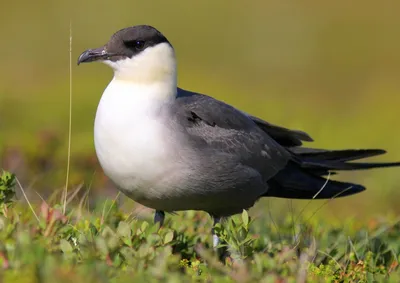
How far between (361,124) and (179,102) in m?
7.67

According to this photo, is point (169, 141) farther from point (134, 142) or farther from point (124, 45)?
point (124, 45)

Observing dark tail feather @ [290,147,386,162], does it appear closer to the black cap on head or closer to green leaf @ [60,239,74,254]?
the black cap on head

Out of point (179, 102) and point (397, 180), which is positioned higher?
point (179, 102)

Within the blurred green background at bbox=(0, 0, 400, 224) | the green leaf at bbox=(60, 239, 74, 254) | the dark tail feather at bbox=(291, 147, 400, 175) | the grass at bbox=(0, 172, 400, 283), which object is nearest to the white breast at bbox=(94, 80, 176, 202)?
the grass at bbox=(0, 172, 400, 283)

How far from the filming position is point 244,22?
19.2 metres

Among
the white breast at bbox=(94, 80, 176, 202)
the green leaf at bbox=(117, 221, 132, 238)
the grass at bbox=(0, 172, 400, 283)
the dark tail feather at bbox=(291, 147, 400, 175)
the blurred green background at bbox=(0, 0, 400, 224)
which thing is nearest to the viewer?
the grass at bbox=(0, 172, 400, 283)

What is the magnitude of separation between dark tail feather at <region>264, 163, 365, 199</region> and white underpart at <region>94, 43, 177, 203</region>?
45.4 inches

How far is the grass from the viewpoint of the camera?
3.61 m

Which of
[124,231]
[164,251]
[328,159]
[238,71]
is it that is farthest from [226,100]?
[164,251]

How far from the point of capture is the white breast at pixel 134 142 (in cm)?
476

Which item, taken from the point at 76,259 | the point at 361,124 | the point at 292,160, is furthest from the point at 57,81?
the point at 76,259

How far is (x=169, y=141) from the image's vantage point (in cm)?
484

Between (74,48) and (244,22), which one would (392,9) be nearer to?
(244,22)

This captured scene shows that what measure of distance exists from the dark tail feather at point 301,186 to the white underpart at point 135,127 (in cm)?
115
